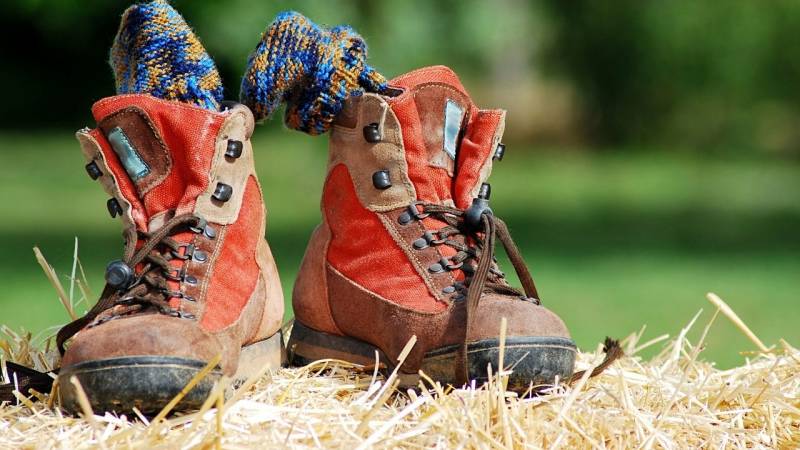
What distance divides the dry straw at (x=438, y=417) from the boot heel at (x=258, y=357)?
5 centimetres

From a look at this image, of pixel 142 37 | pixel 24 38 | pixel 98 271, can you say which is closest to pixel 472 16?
pixel 98 271

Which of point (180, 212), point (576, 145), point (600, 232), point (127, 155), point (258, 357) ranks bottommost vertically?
point (576, 145)

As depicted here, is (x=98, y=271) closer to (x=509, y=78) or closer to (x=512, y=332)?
(x=512, y=332)

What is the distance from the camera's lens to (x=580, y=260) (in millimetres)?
9164

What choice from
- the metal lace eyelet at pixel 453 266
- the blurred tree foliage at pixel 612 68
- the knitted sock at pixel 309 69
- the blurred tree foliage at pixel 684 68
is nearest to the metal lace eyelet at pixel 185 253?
the knitted sock at pixel 309 69

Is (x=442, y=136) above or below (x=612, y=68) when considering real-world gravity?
above

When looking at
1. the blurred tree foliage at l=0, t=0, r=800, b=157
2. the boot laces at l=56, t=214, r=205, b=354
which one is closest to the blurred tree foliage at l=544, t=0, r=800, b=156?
the blurred tree foliage at l=0, t=0, r=800, b=157

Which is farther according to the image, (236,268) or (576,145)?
(576,145)

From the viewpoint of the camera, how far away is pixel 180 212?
232cm

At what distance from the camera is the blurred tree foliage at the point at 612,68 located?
16.3 m

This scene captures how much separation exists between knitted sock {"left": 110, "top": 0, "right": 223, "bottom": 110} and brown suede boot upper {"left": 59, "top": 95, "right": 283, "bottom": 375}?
13cm

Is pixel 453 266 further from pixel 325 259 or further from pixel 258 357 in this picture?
pixel 258 357

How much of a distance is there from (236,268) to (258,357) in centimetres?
21

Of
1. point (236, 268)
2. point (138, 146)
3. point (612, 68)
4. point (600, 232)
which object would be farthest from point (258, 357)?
point (612, 68)
